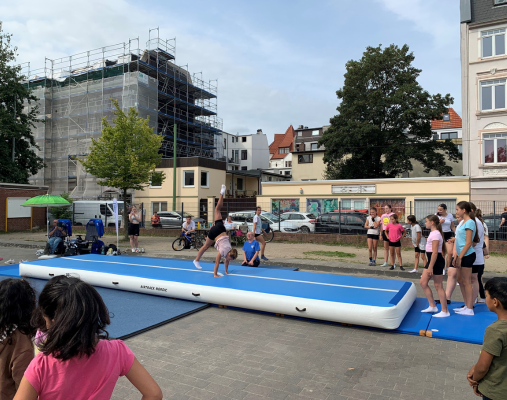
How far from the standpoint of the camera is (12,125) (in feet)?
106

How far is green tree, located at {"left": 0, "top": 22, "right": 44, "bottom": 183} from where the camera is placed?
32.2m

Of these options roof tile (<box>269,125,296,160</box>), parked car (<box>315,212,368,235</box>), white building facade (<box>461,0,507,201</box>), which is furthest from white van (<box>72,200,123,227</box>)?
roof tile (<box>269,125,296,160</box>)

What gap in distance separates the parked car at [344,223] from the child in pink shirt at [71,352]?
18.3 meters

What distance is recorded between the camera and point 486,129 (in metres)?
25.3

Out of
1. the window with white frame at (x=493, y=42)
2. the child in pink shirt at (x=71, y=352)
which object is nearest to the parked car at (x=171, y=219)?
the window with white frame at (x=493, y=42)

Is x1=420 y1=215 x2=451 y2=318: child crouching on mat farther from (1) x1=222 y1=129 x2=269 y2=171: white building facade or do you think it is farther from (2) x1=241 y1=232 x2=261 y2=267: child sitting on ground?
(1) x1=222 y1=129 x2=269 y2=171: white building facade

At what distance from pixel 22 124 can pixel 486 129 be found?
35.8 m

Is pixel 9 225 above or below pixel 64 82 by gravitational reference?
below

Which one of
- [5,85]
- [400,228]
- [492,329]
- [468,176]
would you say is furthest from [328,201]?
[5,85]

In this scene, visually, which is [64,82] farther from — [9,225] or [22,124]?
[9,225]

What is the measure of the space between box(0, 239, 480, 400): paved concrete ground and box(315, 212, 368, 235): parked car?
13879 millimetres

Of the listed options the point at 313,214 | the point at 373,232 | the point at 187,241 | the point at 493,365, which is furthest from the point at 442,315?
the point at 313,214

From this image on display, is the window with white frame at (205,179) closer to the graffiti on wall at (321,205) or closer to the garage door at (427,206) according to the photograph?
the graffiti on wall at (321,205)

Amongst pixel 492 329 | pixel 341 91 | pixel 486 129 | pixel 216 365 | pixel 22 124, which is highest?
pixel 341 91
